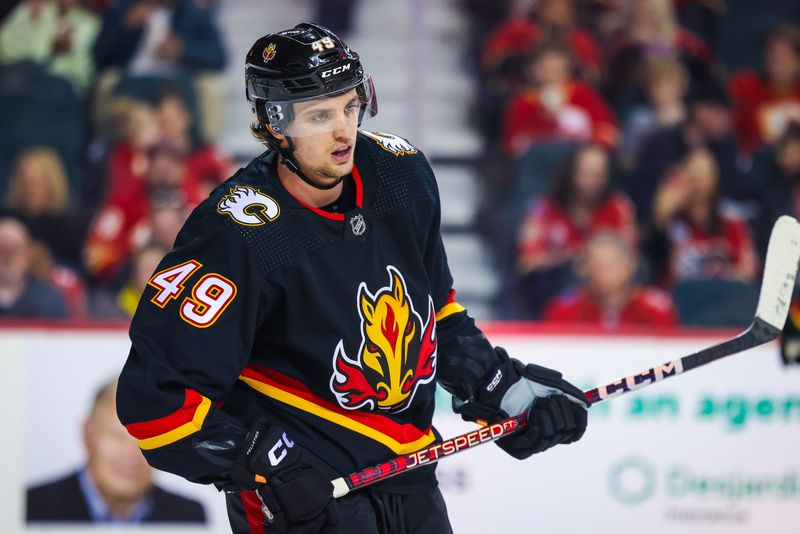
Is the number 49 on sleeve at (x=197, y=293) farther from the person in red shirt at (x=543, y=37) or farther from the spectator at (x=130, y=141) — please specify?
the person in red shirt at (x=543, y=37)

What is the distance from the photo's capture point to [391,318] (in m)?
2.18

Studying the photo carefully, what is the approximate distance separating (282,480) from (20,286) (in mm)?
2575

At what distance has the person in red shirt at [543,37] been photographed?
5.09m

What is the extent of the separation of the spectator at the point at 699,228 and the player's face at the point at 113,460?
2094 mm

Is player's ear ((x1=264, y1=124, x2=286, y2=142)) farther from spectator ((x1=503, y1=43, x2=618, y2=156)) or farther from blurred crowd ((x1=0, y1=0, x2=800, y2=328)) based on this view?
spectator ((x1=503, y1=43, x2=618, y2=156))

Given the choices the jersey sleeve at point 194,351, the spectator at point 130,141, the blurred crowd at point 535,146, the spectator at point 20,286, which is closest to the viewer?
the jersey sleeve at point 194,351

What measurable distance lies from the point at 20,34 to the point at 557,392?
339 centimetres

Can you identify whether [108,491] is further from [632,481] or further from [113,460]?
[632,481]

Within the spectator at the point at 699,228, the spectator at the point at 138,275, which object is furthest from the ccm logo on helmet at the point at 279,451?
the spectator at the point at 699,228

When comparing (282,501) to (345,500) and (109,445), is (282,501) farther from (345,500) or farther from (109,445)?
(109,445)

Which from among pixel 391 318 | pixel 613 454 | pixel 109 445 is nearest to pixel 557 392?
pixel 391 318

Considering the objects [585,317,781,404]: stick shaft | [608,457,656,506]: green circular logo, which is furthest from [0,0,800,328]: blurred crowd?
[585,317,781,404]: stick shaft

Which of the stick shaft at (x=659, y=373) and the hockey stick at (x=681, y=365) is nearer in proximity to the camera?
the hockey stick at (x=681, y=365)

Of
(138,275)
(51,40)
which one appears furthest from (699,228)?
(51,40)
